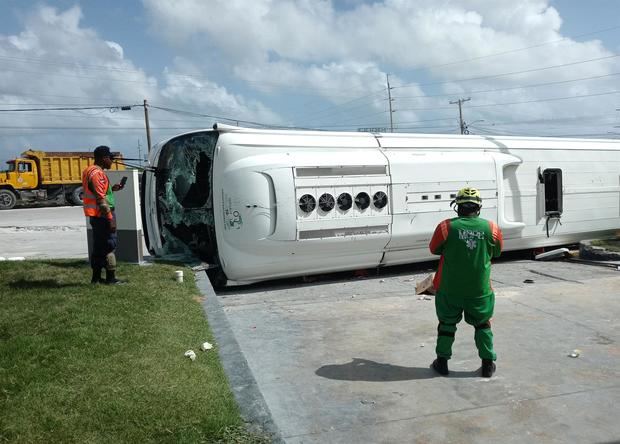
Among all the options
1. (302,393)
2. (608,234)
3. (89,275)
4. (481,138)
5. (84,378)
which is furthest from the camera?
(608,234)

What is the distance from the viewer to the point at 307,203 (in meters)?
8.30

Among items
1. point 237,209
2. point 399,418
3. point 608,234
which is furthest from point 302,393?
point 608,234

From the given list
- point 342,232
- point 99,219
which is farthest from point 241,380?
point 342,232

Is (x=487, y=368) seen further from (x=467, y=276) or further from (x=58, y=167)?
(x=58, y=167)

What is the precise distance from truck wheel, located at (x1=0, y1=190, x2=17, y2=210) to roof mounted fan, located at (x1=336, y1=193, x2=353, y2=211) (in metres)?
28.3

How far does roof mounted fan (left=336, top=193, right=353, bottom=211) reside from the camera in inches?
338

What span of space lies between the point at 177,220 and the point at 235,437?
6.22m

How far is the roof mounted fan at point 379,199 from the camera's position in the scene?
8.82 metres

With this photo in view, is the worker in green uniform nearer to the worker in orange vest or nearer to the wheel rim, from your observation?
the worker in orange vest

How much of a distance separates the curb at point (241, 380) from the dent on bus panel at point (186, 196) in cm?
264

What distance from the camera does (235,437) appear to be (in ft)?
10.1

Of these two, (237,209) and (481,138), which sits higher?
(481,138)

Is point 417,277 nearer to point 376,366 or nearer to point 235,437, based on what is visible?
point 376,366

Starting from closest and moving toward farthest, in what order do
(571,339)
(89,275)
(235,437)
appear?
(235,437), (571,339), (89,275)
